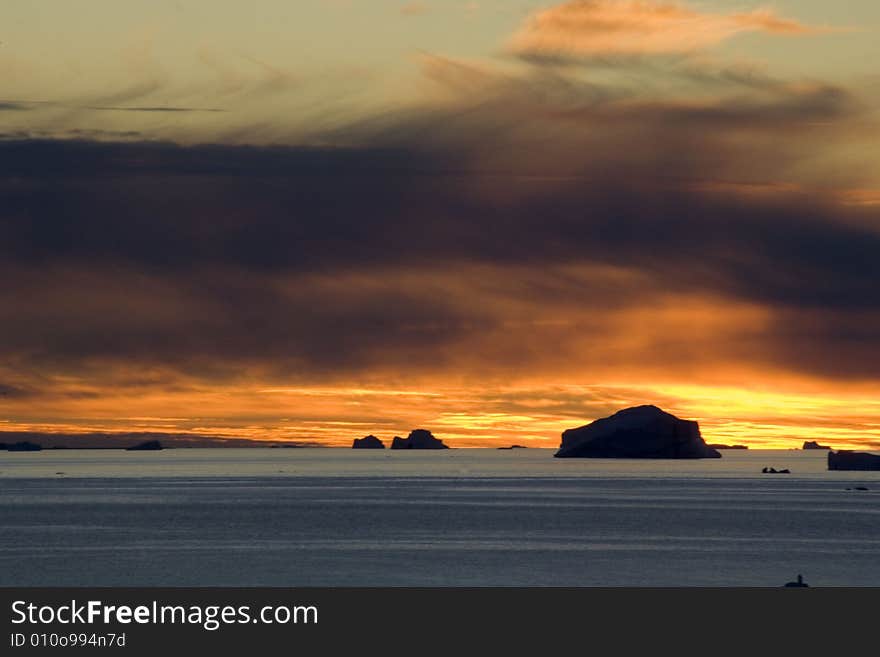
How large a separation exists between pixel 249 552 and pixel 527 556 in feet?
68.2

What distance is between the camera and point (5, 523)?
13412 centimetres

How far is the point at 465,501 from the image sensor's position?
18475cm
